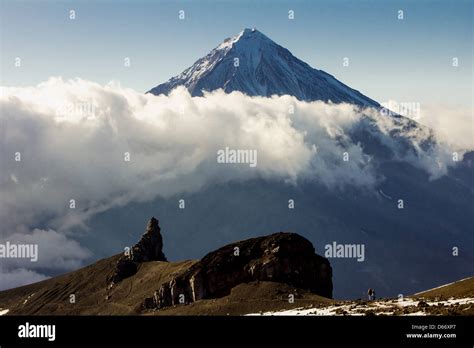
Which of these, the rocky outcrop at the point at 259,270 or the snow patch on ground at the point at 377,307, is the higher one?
the rocky outcrop at the point at 259,270

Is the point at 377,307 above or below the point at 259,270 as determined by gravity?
below

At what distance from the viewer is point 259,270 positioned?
18112 cm

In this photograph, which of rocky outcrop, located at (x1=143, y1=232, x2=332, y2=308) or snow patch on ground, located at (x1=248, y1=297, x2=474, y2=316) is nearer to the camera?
snow patch on ground, located at (x1=248, y1=297, x2=474, y2=316)

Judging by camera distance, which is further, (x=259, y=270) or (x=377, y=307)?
(x=259, y=270)

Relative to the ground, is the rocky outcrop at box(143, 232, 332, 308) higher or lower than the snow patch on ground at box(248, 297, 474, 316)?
higher

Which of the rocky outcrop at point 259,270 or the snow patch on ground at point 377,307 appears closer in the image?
the snow patch on ground at point 377,307

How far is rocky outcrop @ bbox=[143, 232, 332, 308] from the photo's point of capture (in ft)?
592

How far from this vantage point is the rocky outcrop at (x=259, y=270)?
180500 mm
